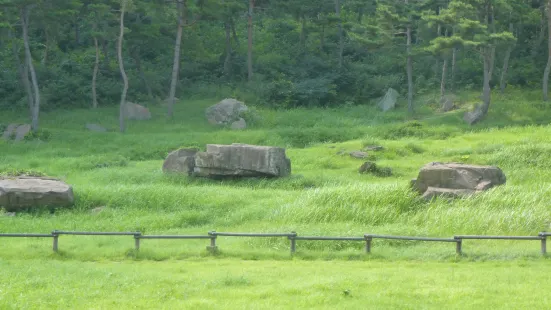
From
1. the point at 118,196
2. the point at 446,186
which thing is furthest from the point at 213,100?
the point at 446,186

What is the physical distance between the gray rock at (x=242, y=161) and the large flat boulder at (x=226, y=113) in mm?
12660

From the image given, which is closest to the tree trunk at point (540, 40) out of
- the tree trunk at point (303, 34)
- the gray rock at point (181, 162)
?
the tree trunk at point (303, 34)

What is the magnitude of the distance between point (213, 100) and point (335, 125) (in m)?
10.2

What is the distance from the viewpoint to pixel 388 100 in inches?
1668

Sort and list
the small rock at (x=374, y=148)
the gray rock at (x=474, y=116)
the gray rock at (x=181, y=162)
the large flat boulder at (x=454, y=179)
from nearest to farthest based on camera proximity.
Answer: the large flat boulder at (x=454, y=179), the gray rock at (x=181, y=162), the small rock at (x=374, y=148), the gray rock at (x=474, y=116)

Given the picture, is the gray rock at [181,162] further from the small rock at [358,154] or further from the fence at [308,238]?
the fence at [308,238]

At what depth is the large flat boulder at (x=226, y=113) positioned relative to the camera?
128 ft

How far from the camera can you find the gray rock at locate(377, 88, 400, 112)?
41.9 m

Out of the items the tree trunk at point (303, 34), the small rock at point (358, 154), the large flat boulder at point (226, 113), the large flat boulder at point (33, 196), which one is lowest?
the large flat boulder at point (33, 196)

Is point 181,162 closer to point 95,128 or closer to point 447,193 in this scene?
point 447,193

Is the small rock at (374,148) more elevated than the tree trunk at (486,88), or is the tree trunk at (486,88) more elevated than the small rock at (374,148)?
the tree trunk at (486,88)

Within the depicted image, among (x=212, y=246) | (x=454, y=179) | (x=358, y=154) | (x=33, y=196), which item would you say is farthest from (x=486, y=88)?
(x=212, y=246)

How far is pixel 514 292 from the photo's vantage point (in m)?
12.4

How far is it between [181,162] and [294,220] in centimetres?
778
